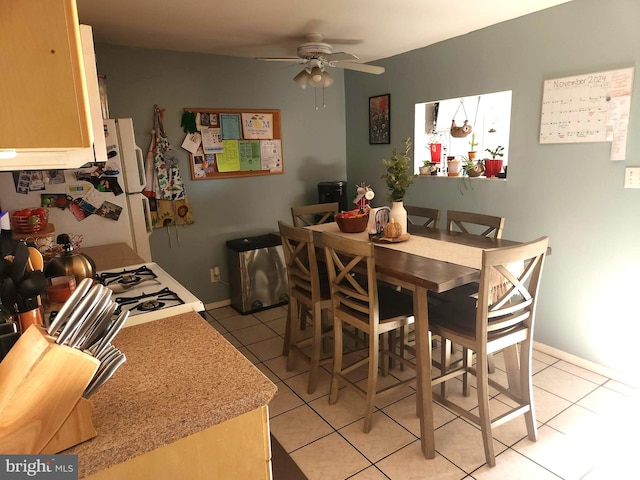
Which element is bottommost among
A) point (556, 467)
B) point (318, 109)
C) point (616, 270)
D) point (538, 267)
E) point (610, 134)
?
point (556, 467)

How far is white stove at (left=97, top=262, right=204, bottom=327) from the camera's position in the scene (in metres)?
1.56

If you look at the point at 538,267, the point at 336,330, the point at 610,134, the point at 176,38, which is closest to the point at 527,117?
the point at 610,134

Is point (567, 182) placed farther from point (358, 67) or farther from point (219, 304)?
point (219, 304)

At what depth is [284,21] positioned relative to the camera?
2693 millimetres

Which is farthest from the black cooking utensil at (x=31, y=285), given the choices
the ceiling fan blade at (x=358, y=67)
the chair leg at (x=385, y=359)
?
the ceiling fan blade at (x=358, y=67)

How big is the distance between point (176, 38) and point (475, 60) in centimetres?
219

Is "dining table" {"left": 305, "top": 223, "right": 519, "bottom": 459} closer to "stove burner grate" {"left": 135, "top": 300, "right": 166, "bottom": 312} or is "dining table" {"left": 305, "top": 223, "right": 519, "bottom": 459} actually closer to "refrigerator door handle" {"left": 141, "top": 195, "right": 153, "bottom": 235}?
"stove burner grate" {"left": 135, "top": 300, "right": 166, "bottom": 312}

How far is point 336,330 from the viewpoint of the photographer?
240 centimetres

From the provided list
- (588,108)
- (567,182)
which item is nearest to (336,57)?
(588,108)

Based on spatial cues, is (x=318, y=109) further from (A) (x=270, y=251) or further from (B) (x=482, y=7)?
(B) (x=482, y=7)

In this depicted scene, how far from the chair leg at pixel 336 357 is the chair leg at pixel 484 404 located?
0.79m

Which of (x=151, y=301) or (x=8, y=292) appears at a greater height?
(x=8, y=292)

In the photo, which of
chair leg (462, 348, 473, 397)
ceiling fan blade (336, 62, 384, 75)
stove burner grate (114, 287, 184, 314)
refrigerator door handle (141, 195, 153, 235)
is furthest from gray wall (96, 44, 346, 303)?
chair leg (462, 348, 473, 397)

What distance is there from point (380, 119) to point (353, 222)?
62.9 inches
